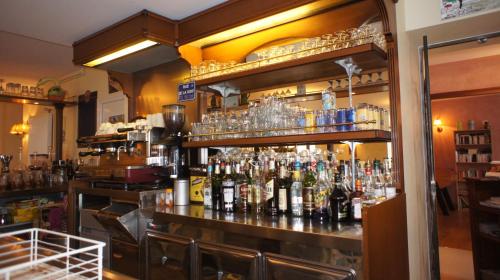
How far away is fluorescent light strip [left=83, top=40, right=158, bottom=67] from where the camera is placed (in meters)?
2.56

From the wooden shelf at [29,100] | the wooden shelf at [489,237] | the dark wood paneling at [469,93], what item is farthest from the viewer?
the wooden shelf at [29,100]

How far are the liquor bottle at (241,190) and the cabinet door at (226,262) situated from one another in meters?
0.36

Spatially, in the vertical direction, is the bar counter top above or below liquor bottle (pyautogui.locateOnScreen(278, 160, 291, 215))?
below

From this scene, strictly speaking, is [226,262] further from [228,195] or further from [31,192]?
[31,192]

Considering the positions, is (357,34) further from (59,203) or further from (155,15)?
(59,203)

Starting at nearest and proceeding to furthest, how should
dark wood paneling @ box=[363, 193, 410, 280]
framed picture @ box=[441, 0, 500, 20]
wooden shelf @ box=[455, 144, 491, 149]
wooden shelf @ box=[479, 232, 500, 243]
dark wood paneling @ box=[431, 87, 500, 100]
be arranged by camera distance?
dark wood paneling @ box=[363, 193, 410, 280] < framed picture @ box=[441, 0, 500, 20] < wooden shelf @ box=[479, 232, 500, 243] < dark wood paneling @ box=[431, 87, 500, 100] < wooden shelf @ box=[455, 144, 491, 149]

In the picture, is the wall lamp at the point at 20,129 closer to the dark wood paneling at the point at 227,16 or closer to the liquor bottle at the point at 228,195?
the dark wood paneling at the point at 227,16

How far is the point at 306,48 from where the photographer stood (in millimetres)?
1975

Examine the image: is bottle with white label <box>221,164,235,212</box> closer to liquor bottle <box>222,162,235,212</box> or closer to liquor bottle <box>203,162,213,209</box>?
liquor bottle <box>222,162,235,212</box>

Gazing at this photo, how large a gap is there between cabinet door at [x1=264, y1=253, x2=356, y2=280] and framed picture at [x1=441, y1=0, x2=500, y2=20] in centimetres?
163

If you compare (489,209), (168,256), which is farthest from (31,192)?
(489,209)

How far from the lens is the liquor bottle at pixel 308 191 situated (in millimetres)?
1825

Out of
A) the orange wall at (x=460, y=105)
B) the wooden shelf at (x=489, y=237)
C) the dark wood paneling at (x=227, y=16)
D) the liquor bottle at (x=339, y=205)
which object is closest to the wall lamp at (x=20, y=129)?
the dark wood paneling at (x=227, y=16)

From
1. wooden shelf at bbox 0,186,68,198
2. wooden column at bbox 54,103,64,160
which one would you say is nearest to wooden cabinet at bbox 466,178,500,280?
wooden shelf at bbox 0,186,68,198
